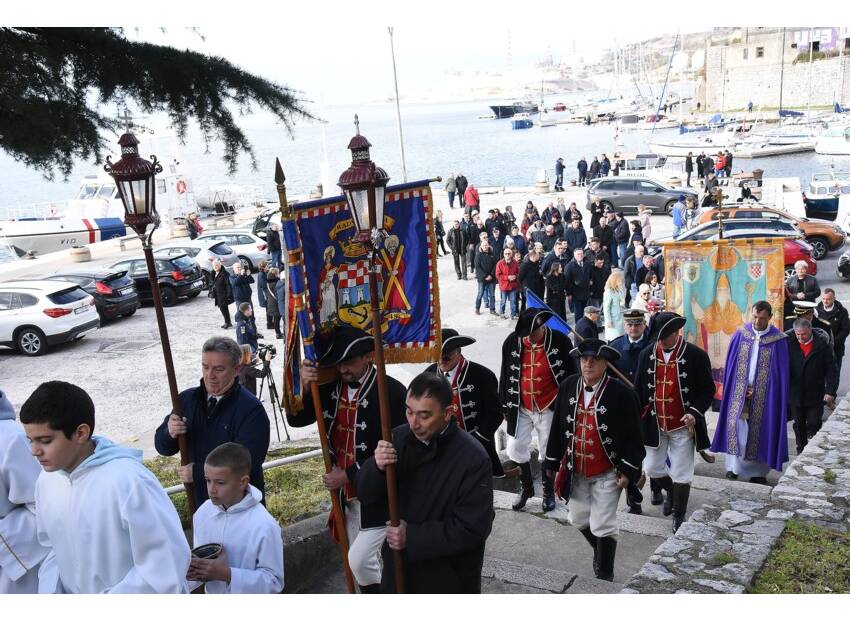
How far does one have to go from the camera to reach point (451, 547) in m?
4.46

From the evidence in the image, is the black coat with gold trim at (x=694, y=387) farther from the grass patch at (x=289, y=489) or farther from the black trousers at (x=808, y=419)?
the grass patch at (x=289, y=489)

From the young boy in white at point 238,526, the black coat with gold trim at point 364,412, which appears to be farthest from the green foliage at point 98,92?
the young boy in white at point 238,526

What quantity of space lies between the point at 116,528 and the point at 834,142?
68.0m

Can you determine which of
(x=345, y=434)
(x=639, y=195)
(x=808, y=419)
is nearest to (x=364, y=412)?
(x=345, y=434)

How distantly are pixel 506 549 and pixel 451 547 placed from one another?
11.0 feet

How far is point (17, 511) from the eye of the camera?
448cm

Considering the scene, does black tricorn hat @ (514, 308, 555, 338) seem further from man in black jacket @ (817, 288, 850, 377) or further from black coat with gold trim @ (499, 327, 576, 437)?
man in black jacket @ (817, 288, 850, 377)

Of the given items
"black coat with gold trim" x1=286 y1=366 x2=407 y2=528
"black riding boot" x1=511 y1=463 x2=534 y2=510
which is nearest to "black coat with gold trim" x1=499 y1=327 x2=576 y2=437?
"black riding boot" x1=511 y1=463 x2=534 y2=510

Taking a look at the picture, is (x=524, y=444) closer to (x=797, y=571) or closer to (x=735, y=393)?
(x=735, y=393)

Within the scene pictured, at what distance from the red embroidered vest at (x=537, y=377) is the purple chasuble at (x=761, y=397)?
7.09ft

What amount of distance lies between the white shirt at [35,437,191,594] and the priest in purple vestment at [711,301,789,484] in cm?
723

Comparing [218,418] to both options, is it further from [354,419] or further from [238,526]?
[238,526]

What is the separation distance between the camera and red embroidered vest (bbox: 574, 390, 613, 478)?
703cm

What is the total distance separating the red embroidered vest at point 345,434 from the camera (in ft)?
20.3
